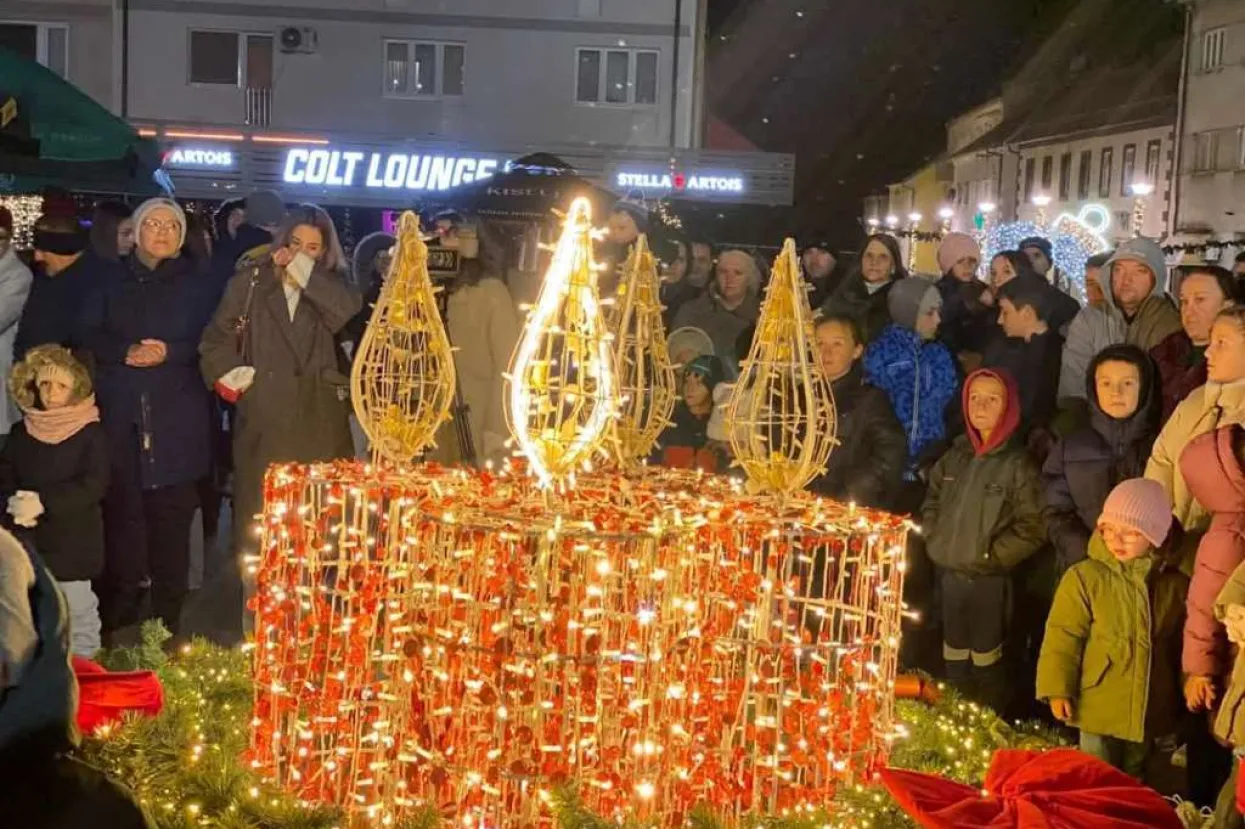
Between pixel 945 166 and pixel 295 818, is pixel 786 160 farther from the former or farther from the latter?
pixel 945 166

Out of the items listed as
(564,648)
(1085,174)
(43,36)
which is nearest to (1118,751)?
(564,648)

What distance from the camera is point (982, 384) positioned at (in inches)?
278

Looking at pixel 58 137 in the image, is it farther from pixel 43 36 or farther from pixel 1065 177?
pixel 1065 177

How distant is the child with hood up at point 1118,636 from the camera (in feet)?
19.4

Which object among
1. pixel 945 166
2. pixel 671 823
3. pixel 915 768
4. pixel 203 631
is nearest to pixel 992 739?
pixel 915 768

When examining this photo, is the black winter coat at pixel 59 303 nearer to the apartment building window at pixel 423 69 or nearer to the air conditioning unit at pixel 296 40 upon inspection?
the air conditioning unit at pixel 296 40

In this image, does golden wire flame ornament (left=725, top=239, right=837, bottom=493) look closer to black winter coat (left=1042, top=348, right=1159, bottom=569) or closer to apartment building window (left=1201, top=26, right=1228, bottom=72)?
black winter coat (left=1042, top=348, right=1159, bottom=569)

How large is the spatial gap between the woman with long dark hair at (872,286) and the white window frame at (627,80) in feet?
59.7

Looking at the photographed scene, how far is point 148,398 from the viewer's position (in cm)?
808

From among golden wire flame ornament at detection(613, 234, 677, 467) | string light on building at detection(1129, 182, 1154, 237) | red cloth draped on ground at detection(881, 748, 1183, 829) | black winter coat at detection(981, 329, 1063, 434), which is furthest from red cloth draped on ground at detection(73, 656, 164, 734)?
Result: string light on building at detection(1129, 182, 1154, 237)

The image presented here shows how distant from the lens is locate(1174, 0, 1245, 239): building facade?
3150 centimetres

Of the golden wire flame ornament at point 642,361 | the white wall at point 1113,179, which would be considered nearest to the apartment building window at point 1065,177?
the white wall at point 1113,179

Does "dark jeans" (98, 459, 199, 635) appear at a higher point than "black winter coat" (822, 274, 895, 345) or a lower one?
lower

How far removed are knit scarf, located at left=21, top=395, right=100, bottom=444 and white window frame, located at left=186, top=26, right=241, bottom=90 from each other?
66.8 feet
